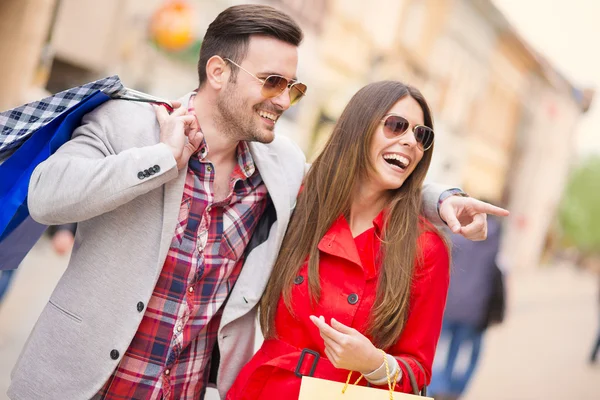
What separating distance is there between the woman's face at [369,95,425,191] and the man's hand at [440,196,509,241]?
20 cm

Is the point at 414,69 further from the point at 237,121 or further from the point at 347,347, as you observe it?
the point at 347,347

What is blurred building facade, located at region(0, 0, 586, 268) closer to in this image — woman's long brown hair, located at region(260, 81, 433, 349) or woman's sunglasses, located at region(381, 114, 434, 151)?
woman's long brown hair, located at region(260, 81, 433, 349)

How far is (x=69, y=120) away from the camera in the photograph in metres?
2.36

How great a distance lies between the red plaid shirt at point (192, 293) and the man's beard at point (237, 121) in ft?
0.44

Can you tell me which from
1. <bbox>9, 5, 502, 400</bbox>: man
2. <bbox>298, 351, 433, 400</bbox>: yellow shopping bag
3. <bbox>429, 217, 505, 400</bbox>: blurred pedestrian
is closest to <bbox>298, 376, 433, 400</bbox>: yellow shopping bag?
<bbox>298, 351, 433, 400</bbox>: yellow shopping bag

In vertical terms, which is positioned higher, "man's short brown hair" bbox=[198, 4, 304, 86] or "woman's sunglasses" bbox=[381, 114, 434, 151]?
"man's short brown hair" bbox=[198, 4, 304, 86]

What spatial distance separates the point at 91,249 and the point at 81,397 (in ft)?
1.70

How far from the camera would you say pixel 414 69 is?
18016mm

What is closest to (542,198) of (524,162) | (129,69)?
(524,162)

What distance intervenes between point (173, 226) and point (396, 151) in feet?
2.86

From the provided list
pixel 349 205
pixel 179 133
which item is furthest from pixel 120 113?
pixel 349 205

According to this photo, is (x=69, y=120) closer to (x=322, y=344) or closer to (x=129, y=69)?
(x=322, y=344)

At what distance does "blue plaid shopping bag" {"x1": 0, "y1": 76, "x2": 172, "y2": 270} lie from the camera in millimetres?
2342

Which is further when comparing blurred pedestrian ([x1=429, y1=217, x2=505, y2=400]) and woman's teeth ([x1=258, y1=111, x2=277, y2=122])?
blurred pedestrian ([x1=429, y1=217, x2=505, y2=400])
